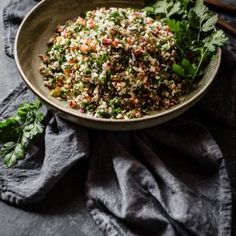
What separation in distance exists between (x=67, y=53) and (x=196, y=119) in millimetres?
456

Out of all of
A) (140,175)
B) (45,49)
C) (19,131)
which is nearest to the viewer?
(140,175)

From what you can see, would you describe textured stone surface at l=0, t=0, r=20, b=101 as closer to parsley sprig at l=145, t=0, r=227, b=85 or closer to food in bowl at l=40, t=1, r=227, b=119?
food in bowl at l=40, t=1, r=227, b=119

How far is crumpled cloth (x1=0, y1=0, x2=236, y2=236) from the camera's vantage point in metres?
1.30

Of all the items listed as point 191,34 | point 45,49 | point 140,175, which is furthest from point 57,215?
point 191,34

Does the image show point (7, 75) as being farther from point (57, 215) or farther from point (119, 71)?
point (57, 215)

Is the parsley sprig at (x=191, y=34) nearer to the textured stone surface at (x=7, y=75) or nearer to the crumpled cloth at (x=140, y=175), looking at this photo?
the crumpled cloth at (x=140, y=175)

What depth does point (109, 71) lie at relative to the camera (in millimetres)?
1435

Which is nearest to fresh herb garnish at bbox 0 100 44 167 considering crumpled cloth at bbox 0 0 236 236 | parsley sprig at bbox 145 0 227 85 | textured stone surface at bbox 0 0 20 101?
crumpled cloth at bbox 0 0 236 236

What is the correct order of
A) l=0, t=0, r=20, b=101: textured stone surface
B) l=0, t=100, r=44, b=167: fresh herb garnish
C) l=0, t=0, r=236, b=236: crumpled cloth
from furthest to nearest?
l=0, t=0, r=20, b=101: textured stone surface, l=0, t=100, r=44, b=167: fresh herb garnish, l=0, t=0, r=236, b=236: crumpled cloth

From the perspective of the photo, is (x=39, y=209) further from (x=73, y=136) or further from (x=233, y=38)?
(x=233, y=38)

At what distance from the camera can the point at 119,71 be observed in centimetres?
145

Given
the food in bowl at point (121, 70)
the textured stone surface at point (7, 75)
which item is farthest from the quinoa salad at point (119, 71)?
the textured stone surface at point (7, 75)

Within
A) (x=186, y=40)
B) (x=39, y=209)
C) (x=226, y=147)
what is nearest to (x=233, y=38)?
(x=186, y=40)

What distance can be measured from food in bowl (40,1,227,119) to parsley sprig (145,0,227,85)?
12 millimetres
